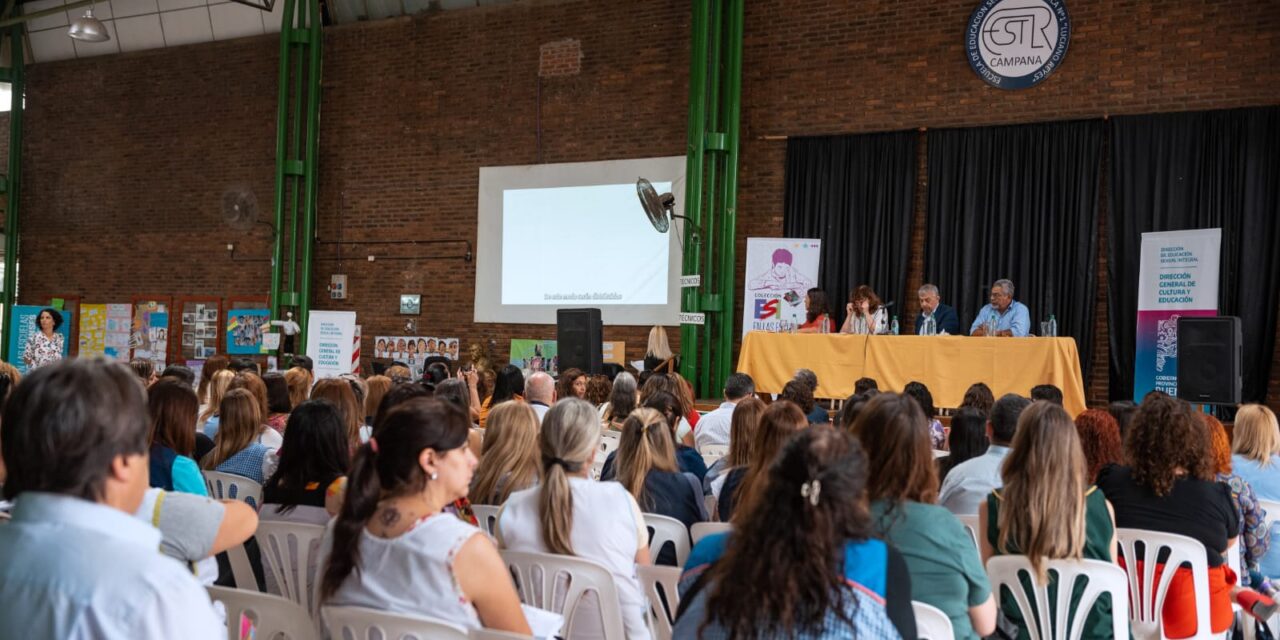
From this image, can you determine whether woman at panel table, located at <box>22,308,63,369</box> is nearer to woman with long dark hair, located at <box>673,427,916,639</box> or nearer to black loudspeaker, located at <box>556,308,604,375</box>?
black loudspeaker, located at <box>556,308,604,375</box>

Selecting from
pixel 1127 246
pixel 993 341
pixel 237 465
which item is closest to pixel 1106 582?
pixel 237 465

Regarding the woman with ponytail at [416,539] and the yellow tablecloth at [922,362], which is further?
the yellow tablecloth at [922,362]

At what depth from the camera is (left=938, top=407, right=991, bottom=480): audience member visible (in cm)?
397

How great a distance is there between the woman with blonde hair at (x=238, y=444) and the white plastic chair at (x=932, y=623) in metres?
2.70

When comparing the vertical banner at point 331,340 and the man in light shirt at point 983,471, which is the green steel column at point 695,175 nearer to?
the vertical banner at point 331,340

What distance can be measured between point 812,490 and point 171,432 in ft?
8.22

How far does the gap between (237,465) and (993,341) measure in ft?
18.5

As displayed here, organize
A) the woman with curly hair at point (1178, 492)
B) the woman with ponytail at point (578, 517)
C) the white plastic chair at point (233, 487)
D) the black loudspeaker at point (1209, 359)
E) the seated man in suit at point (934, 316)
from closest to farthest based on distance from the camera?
the woman with ponytail at point (578, 517), the woman with curly hair at point (1178, 492), the white plastic chair at point (233, 487), the black loudspeaker at point (1209, 359), the seated man in suit at point (934, 316)

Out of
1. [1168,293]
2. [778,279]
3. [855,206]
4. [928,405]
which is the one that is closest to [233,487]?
[928,405]

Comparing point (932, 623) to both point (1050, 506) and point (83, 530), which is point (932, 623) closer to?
point (1050, 506)

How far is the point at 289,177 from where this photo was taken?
1272 centimetres

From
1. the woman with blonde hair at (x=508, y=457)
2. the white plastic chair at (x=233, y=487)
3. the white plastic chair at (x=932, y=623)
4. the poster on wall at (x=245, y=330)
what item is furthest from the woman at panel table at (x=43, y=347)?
the white plastic chair at (x=932, y=623)

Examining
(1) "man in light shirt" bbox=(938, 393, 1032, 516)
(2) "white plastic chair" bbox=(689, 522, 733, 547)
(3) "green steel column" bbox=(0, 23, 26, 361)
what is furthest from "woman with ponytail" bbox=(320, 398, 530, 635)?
(3) "green steel column" bbox=(0, 23, 26, 361)

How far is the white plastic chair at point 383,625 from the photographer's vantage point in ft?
6.51
